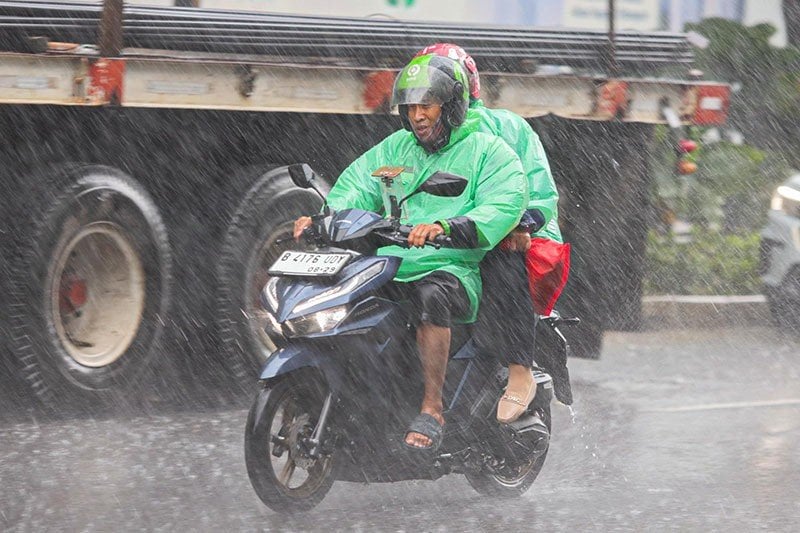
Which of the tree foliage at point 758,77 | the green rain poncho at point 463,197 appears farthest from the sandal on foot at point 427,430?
the tree foliage at point 758,77

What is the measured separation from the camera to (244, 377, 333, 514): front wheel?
5.97m

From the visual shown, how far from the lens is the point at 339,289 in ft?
19.8

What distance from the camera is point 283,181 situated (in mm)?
8953

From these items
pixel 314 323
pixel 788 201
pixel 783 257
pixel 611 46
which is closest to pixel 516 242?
pixel 314 323

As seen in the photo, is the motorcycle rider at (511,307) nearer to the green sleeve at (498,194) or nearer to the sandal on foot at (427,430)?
the green sleeve at (498,194)

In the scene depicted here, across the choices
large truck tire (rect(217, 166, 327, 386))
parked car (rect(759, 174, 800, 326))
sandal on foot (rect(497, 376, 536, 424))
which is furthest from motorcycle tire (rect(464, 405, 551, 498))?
Answer: parked car (rect(759, 174, 800, 326))

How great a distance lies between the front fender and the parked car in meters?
6.95

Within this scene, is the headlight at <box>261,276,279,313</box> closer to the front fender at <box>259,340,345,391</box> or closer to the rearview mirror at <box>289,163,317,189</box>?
the front fender at <box>259,340,345,391</box>

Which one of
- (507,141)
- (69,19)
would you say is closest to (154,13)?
(69,19)

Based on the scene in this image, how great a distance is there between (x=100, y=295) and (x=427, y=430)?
284cm

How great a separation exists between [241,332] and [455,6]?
2.51m

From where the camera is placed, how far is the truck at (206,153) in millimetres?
7984

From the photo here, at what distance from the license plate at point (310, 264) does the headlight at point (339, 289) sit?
6 cm

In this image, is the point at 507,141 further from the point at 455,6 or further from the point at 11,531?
the point at 455,6
